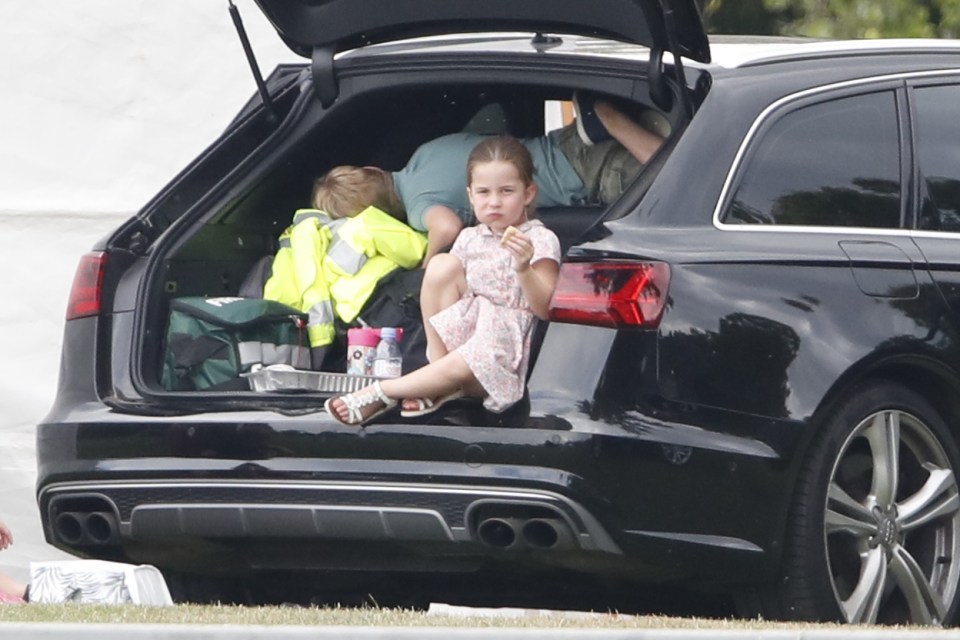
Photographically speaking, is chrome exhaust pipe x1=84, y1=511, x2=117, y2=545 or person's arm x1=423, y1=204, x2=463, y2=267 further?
person's arm x1=423, y1=204, x2=463, y2=267

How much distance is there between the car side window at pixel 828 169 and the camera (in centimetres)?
609

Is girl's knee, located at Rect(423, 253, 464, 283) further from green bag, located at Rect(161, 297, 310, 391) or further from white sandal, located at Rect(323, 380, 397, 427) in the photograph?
green bag, located at Rect(161, 297, 310, 391)

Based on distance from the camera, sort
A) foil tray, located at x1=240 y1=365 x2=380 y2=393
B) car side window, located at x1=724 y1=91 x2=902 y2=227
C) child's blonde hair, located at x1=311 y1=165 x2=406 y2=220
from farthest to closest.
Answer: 1. child's blonde hair, located at x1=311 y1=165 x2=406 y2=220
2. foil tray, located at x1=240 y1=365 x2=380 y2=393
3. car side window, located at x1=724 y1=91 x2=902 y2=227

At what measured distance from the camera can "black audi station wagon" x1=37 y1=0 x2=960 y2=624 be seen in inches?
227

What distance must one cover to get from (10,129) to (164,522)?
3.98 metres

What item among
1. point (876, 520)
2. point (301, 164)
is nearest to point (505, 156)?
point (301, 164)

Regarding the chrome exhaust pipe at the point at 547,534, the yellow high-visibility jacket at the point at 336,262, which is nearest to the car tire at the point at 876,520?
the chrome exhaust pipe at the point at 547,534

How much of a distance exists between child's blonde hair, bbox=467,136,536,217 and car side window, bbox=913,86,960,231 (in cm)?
108

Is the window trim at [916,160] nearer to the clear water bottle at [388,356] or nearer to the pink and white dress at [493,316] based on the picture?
the pink and white dress at [493,316]

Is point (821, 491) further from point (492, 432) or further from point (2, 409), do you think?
point (2, 409)

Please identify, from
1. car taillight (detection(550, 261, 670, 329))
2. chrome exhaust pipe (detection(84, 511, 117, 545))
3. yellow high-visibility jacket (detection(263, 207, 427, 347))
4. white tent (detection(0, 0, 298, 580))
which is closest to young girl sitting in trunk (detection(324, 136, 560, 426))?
car taillight (detection(550, 261, 670, 329))

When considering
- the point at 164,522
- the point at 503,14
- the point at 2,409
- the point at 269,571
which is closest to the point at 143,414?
the point at 164,522

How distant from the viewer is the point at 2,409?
32.1 ft

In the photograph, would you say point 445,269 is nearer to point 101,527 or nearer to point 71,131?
point 101,527
